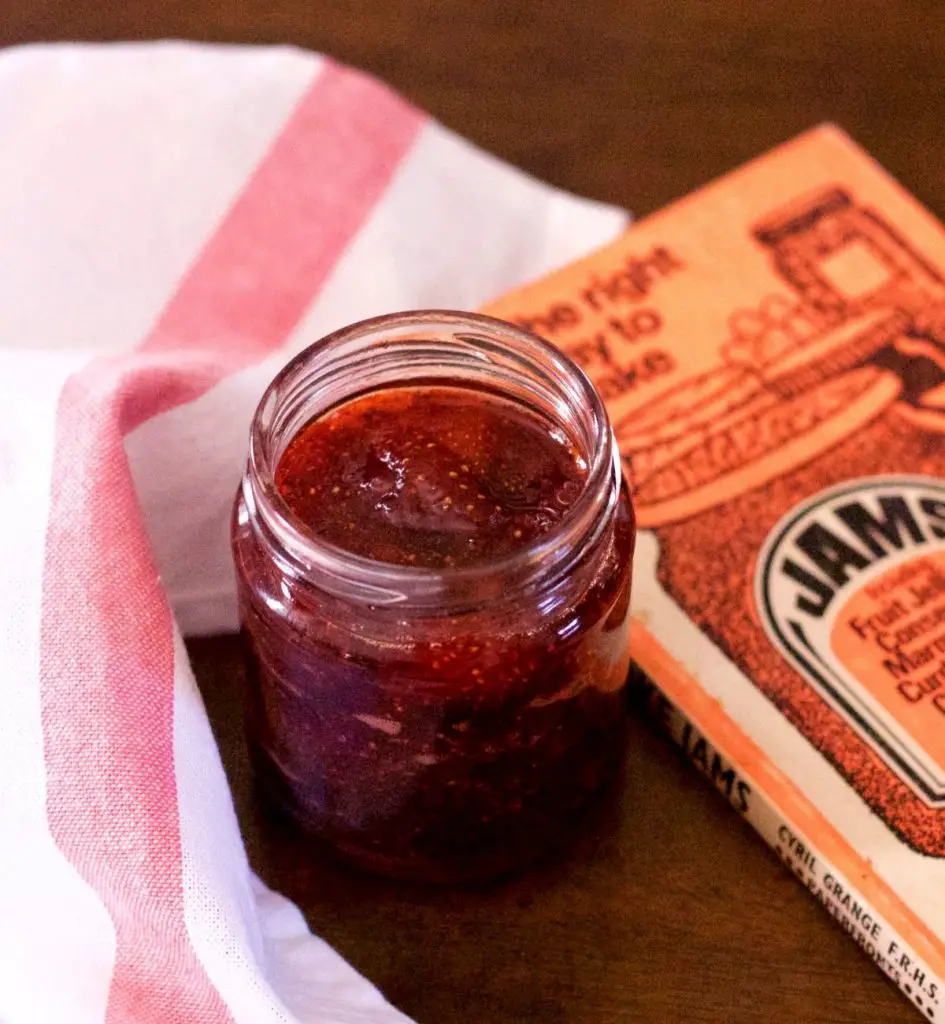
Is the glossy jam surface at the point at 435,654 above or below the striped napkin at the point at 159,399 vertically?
above

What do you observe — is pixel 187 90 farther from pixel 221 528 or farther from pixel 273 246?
pixel 221 528

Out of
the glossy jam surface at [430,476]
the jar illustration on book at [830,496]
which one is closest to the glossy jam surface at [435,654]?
the glossy jam surface at [430,476]

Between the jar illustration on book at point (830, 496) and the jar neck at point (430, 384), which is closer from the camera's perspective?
the jar neck at point (430, 384)

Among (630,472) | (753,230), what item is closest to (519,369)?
(630,472)

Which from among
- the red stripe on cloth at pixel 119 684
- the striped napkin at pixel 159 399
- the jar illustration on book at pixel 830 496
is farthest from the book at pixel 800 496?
the red stripe on cloth at pixel 119 684

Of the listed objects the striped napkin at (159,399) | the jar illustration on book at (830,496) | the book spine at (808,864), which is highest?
the jar illustration on book at (830,496)

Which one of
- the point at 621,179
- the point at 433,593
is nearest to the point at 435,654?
the point at 433,593

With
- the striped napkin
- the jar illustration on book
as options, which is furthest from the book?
the striped napkin

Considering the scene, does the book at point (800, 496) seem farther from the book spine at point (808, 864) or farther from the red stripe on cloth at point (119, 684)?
the red stripe on cloth at point (119, 684)
